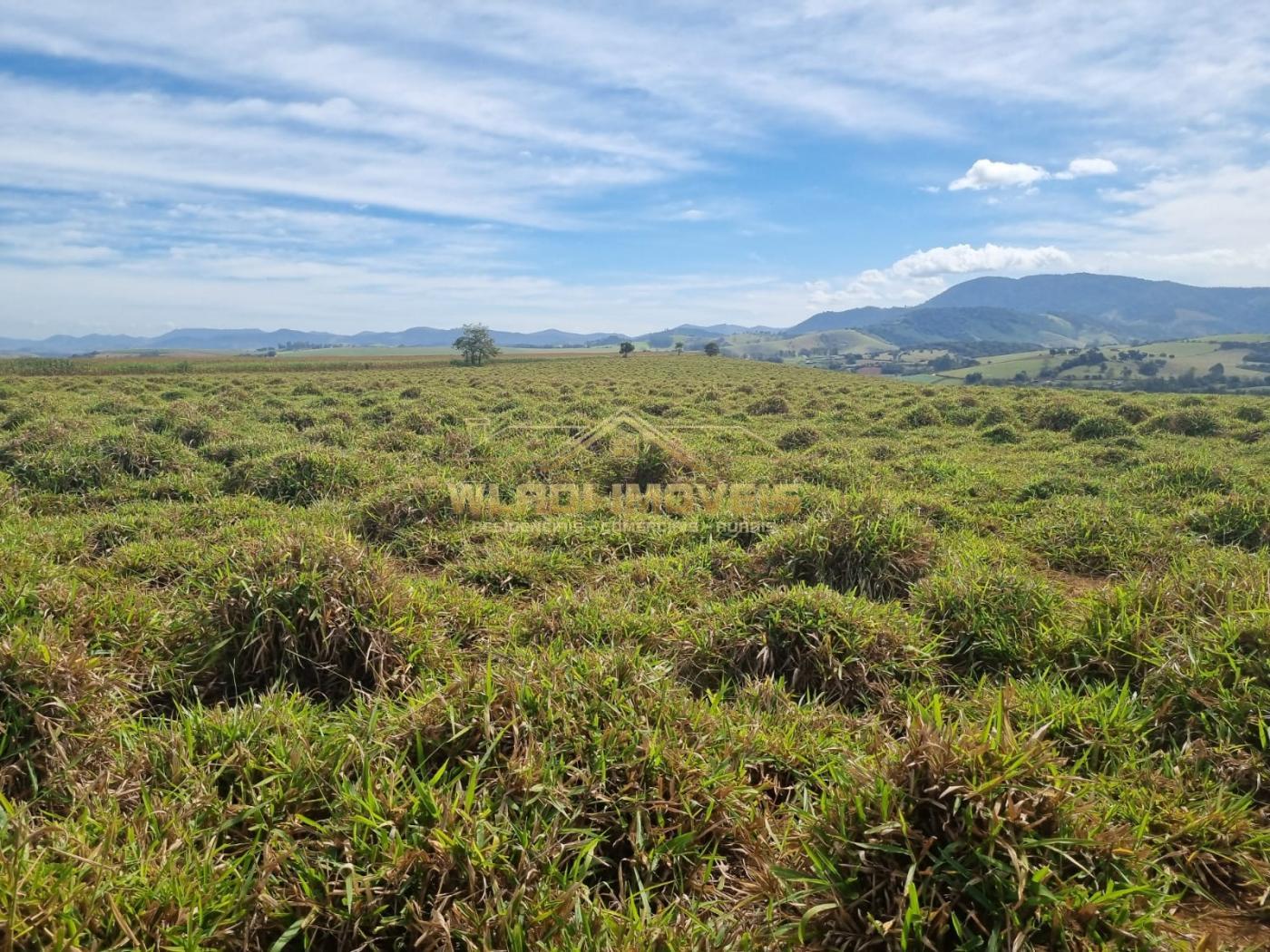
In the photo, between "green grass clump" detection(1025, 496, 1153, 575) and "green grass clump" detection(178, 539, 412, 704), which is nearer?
"green grass clump" detection(178, 539, 412, 704)

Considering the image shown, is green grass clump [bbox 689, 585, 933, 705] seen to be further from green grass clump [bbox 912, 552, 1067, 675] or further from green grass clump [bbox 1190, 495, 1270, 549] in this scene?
green grass clump [bbox 1190, 495, 1270, 549]

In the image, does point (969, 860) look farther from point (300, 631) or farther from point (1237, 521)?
point (1237, 521)

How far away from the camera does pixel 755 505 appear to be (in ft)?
28.9

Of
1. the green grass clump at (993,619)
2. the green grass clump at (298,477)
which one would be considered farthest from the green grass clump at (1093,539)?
the green grass clump at (298,477)

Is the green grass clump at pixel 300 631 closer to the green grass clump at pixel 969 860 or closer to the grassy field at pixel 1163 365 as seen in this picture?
the green grass clump at pixel 969 860

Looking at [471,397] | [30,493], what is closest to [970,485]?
[30,493]

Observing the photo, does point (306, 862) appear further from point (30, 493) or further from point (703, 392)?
point (703, 392)

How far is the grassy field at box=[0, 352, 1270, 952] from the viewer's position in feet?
7.37

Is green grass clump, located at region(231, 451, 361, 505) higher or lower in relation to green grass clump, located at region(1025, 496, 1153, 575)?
higher
